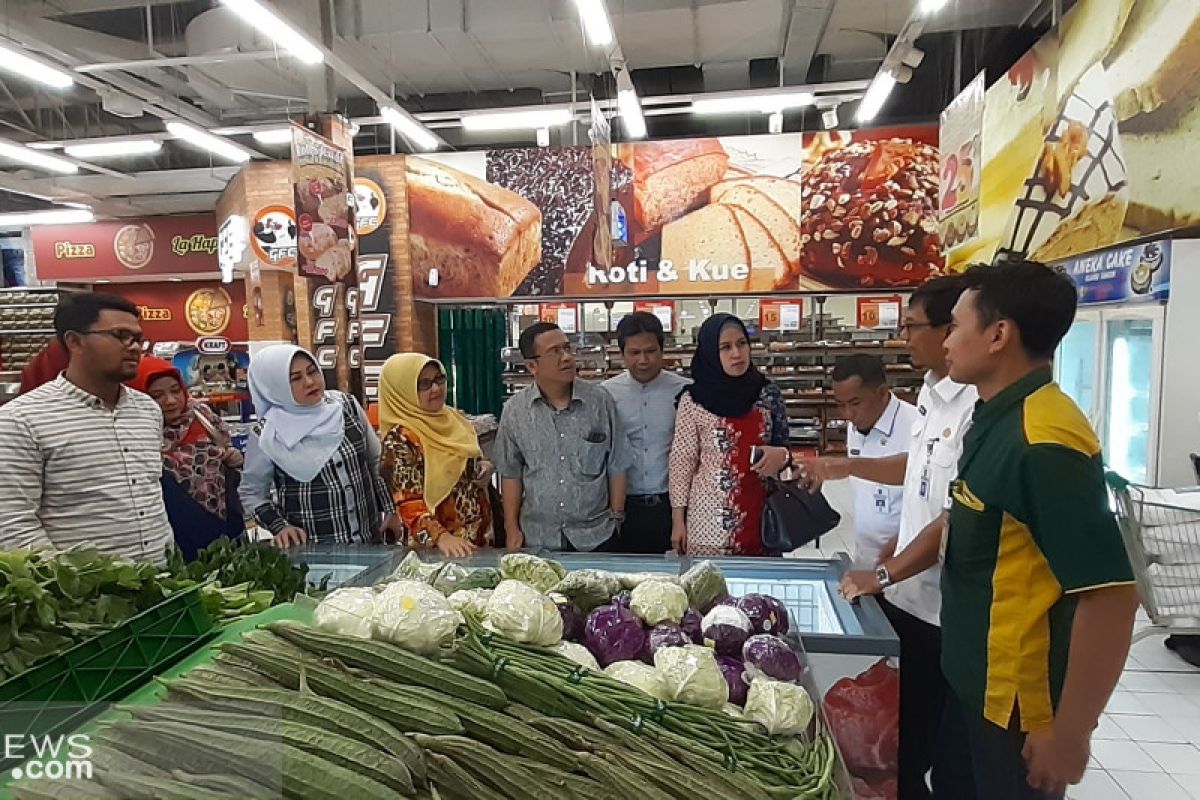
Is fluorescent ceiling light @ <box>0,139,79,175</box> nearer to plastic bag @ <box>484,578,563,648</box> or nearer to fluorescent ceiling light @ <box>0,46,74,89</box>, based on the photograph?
fluorescent ceiling light @ <box>0,46,74,89</box>

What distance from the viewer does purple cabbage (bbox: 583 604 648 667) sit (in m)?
1.66

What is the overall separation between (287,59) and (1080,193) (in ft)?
23.8

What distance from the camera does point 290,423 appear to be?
303cm

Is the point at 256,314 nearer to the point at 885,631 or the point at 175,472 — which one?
the point at 175,472

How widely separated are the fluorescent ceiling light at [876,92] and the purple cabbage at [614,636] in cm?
663

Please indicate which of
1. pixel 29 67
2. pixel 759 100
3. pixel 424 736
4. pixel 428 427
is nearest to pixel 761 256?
pixel 759 100

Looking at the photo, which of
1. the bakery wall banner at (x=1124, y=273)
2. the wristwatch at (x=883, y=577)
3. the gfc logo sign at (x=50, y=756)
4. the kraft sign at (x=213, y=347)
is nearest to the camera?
the gfc logo sign at (x=50, y=756)

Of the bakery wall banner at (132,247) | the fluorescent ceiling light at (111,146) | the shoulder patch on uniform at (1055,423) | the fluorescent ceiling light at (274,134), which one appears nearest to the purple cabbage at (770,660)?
the shoulder patch on uniform at (1055,423)

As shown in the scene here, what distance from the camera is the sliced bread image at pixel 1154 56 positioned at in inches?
156

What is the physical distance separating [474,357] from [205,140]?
3643 mm

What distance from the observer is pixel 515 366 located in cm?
927

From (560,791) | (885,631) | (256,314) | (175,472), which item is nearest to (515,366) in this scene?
(256,314)

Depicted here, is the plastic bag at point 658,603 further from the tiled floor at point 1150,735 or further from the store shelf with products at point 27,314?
the store shelf with products at point 27,314

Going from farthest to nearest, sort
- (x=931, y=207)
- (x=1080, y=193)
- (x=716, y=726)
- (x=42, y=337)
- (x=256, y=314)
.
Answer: (x=42, y=337)
(x=256, y=314)
(x=931, y=207)
(x=1080, y=193)
(x=716, y=726)
